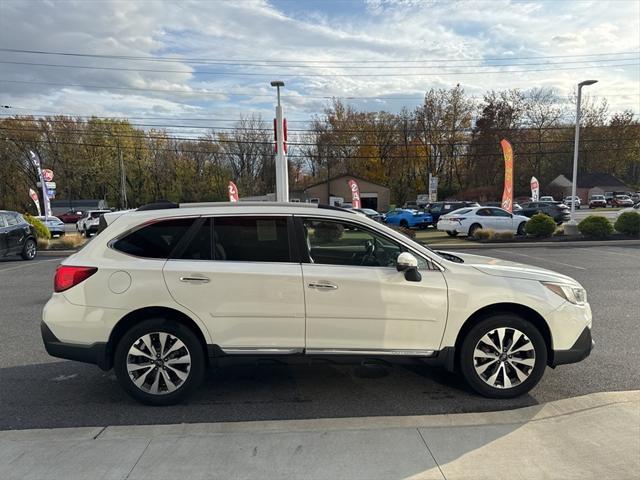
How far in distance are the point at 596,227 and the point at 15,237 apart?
2209 cm

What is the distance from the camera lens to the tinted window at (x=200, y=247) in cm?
379

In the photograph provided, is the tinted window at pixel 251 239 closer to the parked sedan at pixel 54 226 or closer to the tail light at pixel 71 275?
the tail light at pixel 71 275

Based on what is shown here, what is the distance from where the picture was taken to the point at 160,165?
225 ft

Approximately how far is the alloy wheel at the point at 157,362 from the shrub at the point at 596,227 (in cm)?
1961

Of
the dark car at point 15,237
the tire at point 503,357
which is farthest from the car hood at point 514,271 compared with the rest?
the dark car at point 15,237

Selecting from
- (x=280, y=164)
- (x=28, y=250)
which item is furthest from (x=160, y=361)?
(x=280, y=164)

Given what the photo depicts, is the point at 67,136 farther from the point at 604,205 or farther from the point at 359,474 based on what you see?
the point at 604,205

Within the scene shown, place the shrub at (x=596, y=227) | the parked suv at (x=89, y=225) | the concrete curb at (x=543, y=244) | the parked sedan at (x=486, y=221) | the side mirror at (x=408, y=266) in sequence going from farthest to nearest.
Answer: the parked suv at (x=89, y=225) < the parked sedan at (x=486, y=221) < the shrub at (x=596, y=227) < the concrete curb at (x=543, y=244) < the side mirror at (x=408, y=266)

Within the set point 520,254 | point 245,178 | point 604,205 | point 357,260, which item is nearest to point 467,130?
point 604,205

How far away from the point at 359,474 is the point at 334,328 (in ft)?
4.03

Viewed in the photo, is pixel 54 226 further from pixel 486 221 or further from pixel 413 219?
pixel 486 221

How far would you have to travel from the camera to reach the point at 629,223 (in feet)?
60.4

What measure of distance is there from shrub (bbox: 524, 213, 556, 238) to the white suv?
55.6ft

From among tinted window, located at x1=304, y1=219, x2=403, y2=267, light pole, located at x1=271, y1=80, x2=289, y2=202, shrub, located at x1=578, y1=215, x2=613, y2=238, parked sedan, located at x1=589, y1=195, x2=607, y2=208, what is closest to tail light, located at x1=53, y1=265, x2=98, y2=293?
tinted window, located at x1=304, y1=219, x2=403, y2=267
